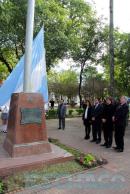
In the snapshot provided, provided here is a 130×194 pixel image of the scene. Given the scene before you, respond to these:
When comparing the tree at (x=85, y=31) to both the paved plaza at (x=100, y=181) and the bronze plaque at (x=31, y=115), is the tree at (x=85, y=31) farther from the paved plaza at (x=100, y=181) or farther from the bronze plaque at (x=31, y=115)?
the paved plaza at (x=100, y=181)

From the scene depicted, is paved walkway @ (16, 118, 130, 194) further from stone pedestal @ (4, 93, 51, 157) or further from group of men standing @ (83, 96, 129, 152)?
stone pedestal @ (4, 93, 51, 157)

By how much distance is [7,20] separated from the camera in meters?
19.0

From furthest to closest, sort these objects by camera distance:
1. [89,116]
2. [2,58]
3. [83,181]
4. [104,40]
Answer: [104,40] < [2,58] < [89,116] < [83,181]

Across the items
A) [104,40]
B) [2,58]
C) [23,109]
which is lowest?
[23,109]

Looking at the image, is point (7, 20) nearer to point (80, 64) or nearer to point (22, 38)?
point (22, 38)

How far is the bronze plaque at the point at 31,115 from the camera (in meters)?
8.50

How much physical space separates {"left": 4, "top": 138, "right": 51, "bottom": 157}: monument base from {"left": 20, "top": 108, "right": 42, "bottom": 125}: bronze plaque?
25.7 inches

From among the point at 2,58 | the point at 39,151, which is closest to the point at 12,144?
the point at 39,151

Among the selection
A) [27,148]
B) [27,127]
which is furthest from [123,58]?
[27,148]

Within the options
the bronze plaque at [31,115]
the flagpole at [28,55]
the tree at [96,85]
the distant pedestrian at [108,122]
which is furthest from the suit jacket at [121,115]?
the tree at [96,85]

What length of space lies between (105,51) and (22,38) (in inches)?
443

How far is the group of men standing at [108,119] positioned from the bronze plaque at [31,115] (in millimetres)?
2870

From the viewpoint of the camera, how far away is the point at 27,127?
8523mm

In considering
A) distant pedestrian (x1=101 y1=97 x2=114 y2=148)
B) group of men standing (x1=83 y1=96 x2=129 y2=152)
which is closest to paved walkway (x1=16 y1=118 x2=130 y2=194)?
group of men standing (x1=83 y1=96 x2=129 y2=152)
